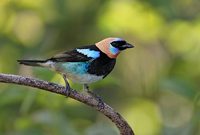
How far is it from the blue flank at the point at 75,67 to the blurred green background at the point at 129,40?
1.21m

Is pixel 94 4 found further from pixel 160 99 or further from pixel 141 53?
pixel 160 99

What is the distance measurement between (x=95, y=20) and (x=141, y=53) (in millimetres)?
472

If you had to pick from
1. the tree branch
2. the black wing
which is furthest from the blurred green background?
the tree branch

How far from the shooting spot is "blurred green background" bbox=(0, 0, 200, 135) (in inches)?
199

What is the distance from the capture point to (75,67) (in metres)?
3.35

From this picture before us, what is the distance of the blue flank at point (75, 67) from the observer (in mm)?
3316

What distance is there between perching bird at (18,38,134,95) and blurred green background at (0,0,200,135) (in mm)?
1160

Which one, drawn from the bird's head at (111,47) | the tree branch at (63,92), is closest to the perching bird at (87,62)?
the bird's head at (111,47)

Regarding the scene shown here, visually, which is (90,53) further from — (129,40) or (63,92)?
(129,40)

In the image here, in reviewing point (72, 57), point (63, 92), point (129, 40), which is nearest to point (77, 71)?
point (72, 57)

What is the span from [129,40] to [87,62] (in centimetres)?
221

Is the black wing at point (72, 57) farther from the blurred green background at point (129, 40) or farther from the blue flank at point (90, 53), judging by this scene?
the blurred green background at point (129, 40)

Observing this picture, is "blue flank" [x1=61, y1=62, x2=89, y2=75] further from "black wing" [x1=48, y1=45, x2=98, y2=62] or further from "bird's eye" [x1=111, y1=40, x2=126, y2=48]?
"bird's eye" [x1=111, y1=40, x2=126, y2=48]

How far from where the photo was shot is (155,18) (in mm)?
5543
